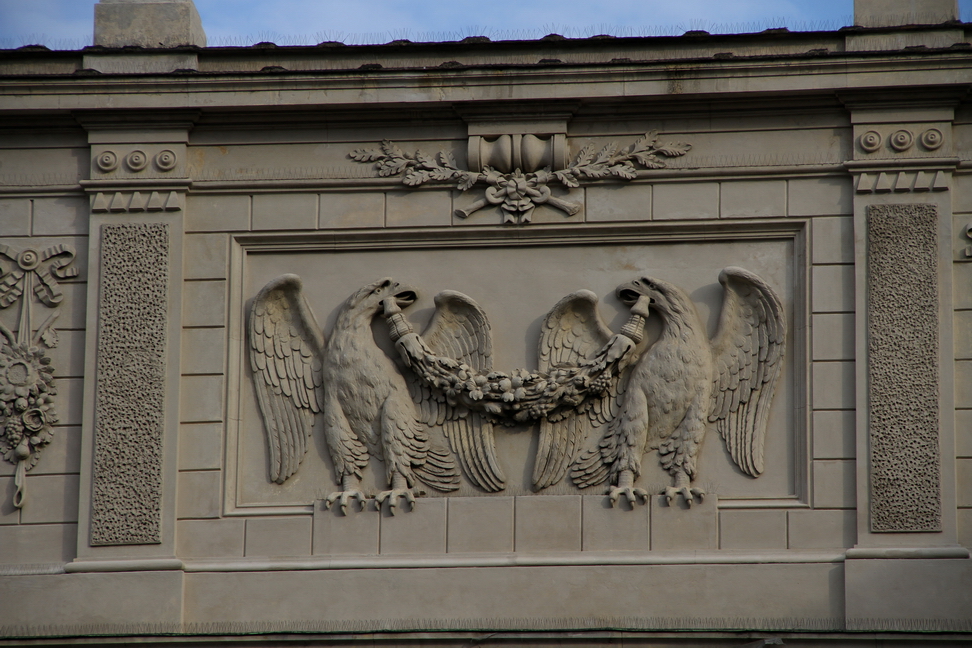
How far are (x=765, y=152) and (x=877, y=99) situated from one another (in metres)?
0.94

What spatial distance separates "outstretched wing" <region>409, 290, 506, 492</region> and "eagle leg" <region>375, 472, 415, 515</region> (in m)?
0.46

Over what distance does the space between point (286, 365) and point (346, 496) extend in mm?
1176

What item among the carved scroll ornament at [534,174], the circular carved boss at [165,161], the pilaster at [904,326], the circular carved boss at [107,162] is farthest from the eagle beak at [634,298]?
the circular carved boss at [107,162]

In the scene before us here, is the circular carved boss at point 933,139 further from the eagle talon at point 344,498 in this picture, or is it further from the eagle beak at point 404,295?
the eagle talon at point 344,498

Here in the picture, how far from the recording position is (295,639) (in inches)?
411

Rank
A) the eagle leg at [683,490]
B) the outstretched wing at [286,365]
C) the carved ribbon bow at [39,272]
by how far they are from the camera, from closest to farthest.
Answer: the eagle leg at [683,490], the outstretched wing at [286,365], the carved ribbon bow at [39,272]

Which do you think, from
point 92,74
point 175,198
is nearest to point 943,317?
point 175,198

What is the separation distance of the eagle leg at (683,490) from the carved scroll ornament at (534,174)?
2225 millimetres

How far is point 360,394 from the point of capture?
11266 mm

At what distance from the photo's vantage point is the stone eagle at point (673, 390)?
1102 centimetres

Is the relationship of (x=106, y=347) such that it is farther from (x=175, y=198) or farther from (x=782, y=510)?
(x=782, y=510)

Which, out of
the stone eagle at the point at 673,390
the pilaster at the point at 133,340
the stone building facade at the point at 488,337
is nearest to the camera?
the stone building facade at the point at 488,337

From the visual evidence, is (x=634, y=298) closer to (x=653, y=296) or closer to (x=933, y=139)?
(x=653, y=296)

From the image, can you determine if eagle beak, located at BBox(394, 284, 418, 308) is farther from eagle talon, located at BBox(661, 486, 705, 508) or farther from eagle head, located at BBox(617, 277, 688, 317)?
eagle talon, located at BBox(661, 486, 705, 508)
